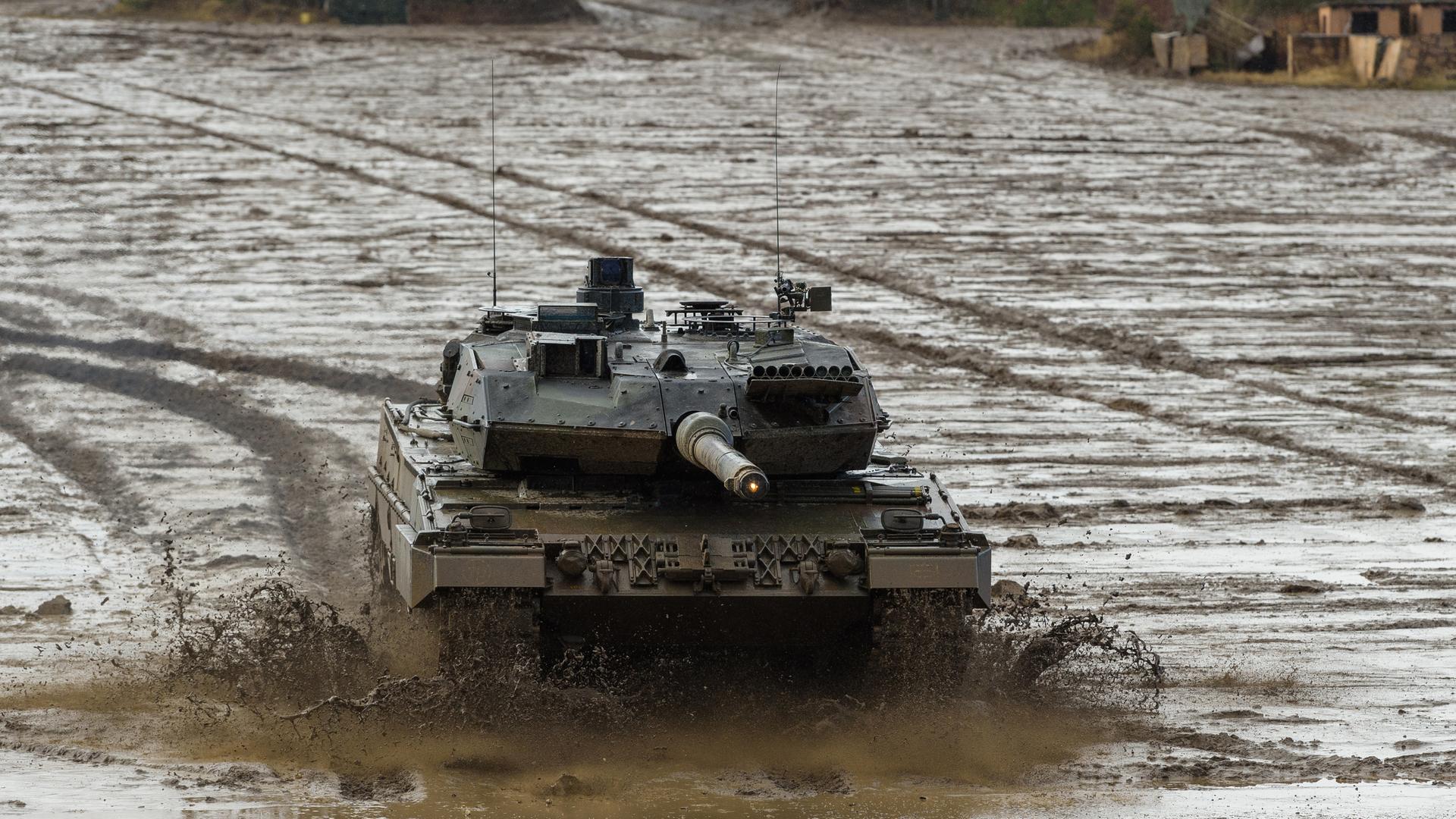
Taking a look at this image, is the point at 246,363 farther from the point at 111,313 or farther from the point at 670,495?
the point at 670,495

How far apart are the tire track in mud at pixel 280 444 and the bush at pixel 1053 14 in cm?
2337

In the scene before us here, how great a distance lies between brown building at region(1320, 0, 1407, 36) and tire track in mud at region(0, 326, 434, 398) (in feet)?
64.7

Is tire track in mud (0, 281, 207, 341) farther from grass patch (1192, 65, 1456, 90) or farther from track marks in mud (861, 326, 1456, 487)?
grass patch (1192, 65, 1456, 90)

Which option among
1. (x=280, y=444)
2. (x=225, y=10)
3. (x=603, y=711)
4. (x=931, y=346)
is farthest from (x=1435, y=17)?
(x=603, y=711)

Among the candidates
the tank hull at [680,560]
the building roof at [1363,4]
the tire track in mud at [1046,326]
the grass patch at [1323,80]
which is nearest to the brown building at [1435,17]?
the building roof at [1363,4]

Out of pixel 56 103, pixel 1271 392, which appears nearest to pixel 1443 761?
pixel 1271 392

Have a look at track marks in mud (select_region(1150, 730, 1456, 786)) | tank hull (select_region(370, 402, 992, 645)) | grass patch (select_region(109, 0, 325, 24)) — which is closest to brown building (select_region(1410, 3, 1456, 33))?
grass patch (select_region(109, 0, 325, 24))

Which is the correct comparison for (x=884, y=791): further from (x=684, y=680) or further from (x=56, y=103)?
(x=56, y=103)

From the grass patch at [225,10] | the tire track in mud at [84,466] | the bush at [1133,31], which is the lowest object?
the tire track in mud at [84,466]

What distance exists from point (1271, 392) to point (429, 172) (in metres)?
11.7

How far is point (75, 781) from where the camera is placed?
391 inches

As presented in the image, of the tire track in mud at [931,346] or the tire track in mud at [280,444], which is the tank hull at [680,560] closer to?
the tire track in mud at [280,444]

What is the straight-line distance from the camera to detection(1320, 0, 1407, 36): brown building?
32.4 m

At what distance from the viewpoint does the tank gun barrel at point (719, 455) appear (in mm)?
9930
